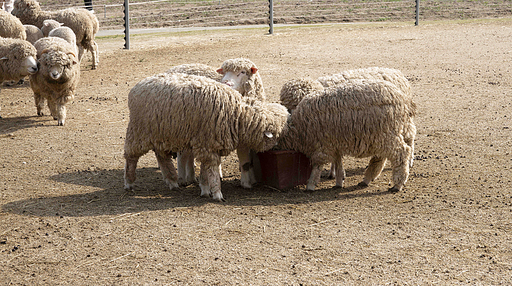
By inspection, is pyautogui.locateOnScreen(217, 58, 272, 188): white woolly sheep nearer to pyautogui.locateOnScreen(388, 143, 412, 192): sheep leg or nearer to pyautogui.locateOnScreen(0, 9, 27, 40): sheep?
pyautogui.locateOnScreen(388, 143, 412, 192): sheep leg

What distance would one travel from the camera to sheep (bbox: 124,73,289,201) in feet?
19.4

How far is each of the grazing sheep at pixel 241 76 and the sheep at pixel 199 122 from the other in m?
0.78

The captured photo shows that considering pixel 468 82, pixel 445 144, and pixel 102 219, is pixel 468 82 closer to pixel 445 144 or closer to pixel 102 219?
pixel 445 144

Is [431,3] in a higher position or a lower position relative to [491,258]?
higher

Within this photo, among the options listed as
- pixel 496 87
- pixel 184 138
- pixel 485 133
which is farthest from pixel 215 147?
pixel 496 87

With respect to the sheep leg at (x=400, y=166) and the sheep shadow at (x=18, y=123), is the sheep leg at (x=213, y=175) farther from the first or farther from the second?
the sheep shadow at (x=18, y=123)

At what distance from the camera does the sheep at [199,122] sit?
5.91 m

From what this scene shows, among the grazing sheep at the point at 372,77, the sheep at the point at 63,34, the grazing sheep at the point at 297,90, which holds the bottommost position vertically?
the grazing sheep at the point at 297,90

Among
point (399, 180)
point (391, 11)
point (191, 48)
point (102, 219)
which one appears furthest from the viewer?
point (391, 11)

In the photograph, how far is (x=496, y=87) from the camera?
11359 millimetres

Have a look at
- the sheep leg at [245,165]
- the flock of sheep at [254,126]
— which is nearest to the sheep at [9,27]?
the flock of sheep at [254,126]

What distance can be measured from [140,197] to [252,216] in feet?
4.65

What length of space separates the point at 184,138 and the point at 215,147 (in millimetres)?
351

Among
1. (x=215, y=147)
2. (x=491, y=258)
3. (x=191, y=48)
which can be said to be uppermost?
(x=191, y=48)
